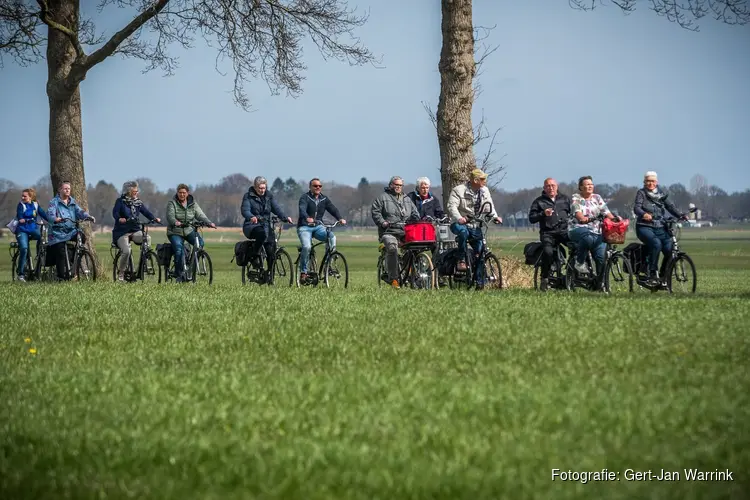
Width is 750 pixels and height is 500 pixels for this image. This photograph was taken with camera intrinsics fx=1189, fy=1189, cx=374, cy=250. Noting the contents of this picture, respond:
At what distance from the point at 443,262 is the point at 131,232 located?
7.52 m

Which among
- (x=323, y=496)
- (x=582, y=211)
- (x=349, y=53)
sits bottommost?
(x=323, y=496)

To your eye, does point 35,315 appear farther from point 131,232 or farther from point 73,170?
point 73,170

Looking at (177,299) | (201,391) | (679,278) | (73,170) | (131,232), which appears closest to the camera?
(201,391)

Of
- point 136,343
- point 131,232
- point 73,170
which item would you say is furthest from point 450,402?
point 73,170

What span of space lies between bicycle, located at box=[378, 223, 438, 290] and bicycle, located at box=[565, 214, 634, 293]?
2.34 meters

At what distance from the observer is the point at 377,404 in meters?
7.71

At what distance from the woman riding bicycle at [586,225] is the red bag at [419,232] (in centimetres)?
244

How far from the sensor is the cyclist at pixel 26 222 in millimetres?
26266

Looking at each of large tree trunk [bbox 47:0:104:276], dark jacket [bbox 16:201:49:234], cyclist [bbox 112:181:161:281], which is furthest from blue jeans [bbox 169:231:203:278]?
large tree trunk [bbox 47:0:104:276]

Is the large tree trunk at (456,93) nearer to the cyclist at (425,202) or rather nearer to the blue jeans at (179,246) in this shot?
the cyclist at (425,202)

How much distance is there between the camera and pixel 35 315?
1486 cm

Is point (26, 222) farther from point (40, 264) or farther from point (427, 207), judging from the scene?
point (427, 207)

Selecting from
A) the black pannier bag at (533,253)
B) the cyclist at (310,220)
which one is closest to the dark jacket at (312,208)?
the cyclist at (310,220)

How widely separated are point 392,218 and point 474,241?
170 cm
